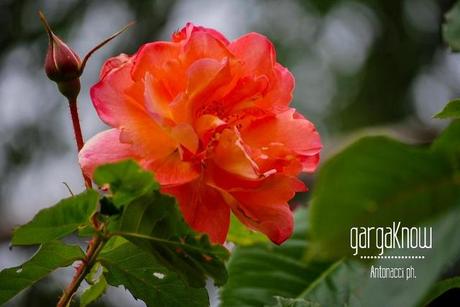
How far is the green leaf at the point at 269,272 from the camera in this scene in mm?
Result: 1051

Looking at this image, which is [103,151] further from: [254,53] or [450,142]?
[450,142]

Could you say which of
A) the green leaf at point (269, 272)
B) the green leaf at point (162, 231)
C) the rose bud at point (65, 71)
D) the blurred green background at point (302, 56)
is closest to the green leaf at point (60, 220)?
the green leaf at point (162, 231)

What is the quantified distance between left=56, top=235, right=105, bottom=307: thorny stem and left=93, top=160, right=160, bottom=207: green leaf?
0.05m

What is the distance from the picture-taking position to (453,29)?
3.00 ft

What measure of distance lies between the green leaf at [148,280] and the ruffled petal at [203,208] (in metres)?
0.04

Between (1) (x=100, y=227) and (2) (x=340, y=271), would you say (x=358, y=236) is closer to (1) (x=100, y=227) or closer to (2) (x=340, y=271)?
(1) (x=100, y=227)

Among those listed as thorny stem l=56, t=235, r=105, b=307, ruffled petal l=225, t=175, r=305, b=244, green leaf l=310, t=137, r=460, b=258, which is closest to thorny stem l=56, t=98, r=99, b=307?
thorny stem l=56, t=235, r=105, b=307

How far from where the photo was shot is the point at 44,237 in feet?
2.23

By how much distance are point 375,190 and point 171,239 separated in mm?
206

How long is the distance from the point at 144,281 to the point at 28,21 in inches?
149

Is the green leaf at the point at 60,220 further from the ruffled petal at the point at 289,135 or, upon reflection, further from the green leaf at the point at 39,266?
the ruffled petal at the point at 289,135

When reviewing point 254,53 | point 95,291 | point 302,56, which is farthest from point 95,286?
point 302,56

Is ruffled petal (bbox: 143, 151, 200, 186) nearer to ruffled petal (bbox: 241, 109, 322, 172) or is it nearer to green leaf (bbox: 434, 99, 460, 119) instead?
ruffled petal (bbox: 241, 109, 322, 172)

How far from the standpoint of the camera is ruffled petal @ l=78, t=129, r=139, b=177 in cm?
71
